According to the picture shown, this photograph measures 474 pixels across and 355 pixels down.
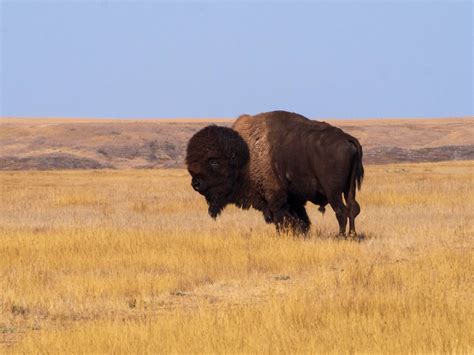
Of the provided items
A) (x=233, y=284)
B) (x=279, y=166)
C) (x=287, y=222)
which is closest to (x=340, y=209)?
(x=287, y=222)

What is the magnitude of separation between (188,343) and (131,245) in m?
6.43

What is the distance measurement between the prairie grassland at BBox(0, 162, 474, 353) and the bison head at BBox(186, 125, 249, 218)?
0.77m

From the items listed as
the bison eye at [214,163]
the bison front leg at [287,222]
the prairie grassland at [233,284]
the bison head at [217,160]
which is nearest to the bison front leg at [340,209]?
the prairie grassland at [233,284]

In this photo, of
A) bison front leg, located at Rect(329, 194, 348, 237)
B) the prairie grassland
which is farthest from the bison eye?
bison front leg, located at Rect(329, 194, 348, 237)

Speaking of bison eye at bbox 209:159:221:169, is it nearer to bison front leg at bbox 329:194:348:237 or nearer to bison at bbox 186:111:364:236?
bison at bbox 186:111:364:236

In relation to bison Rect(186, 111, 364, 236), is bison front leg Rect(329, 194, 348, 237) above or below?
below

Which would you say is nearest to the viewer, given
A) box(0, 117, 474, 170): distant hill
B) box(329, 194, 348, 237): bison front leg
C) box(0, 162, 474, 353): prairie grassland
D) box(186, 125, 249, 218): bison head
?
box(0, 162, 474, 353): prairie grassland

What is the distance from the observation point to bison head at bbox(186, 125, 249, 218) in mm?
14344

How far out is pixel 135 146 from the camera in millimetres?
68250

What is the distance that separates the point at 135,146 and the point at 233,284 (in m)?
58.4

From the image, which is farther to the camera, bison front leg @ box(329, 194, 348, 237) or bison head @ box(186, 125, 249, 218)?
bison head @ box(186, 125, 249, 218)

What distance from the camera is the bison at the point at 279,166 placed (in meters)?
13.6

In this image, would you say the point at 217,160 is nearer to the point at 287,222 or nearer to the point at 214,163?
the point at 214,163

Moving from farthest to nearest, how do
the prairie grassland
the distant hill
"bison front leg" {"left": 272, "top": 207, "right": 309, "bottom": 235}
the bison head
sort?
1. the distant hill
2. the bison head
3. "bison front leg" {"left": 272, "top": 207, "right": 309, "bottom": 235}
4. the prairie grassland
